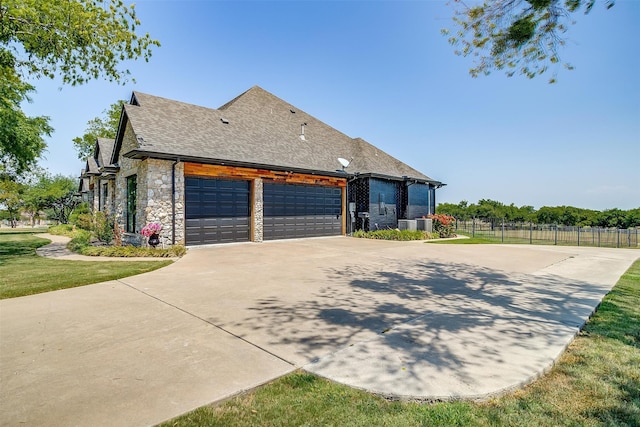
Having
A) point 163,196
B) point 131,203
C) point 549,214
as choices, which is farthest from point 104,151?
point 549,214

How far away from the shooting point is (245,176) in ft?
46.7

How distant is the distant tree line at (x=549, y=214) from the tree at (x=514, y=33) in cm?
2921

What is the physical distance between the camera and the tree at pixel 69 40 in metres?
9.25

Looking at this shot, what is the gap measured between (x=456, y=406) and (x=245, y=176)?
1308 cm

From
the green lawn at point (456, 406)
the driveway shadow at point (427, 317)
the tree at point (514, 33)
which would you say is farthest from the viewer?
the tree at point (514, 33)

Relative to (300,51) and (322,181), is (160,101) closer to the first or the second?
(300,51)

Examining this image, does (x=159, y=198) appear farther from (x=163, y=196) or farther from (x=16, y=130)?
(x=16, y=130)

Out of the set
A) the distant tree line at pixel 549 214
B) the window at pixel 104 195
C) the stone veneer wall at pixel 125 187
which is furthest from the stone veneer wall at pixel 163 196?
the distant tree line at pixel 549 214

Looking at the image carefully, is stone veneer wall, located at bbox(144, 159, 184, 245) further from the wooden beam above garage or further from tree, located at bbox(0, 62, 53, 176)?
tree, located at bbox(0, 62, 53, 176)

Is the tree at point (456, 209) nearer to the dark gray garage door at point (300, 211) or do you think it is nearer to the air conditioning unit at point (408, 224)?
the air conditioning unit at point (408, 224)

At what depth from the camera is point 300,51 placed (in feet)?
49.4

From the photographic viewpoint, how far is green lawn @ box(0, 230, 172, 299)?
20.5 ft

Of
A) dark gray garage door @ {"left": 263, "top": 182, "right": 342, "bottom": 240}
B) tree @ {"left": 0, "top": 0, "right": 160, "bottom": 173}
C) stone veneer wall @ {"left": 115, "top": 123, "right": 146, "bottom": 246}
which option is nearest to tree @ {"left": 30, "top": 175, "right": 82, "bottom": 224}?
stone veneer wall @ {"left": 115, "top": 123, "right": 146, "bottom": 246}

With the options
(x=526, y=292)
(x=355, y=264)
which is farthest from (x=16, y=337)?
(x=526, y=292)
